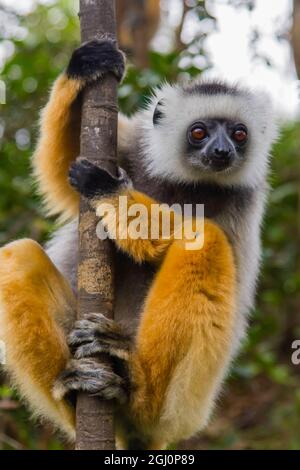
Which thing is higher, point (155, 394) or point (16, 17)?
point (16, 17)

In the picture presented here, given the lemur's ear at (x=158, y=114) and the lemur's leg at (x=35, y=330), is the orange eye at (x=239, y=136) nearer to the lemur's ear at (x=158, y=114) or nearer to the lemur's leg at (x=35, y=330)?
the lemur's ear at (x=158, y=114)

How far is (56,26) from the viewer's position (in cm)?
1403

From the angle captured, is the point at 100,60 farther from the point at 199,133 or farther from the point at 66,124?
the point at 199,133

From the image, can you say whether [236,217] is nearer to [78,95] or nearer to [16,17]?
[78,95]

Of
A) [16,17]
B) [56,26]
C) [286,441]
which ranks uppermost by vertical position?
[56,26]

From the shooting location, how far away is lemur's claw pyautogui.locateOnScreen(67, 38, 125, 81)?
17.6ft

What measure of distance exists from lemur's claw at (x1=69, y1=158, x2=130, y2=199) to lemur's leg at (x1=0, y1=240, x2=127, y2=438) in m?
0.69

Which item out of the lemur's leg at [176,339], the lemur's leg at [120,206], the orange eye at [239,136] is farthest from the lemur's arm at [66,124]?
the lemur's leg at [176,339]

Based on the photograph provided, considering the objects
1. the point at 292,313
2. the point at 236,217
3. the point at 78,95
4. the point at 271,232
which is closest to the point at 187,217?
the point at 236,217

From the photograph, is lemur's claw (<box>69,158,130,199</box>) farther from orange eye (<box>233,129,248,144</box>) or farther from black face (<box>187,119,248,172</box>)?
orange eye (<box>233,129,248,144</box>)

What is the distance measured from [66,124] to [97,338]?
200 cm

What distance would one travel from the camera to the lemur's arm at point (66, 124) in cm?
541

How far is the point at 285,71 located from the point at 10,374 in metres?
6.81

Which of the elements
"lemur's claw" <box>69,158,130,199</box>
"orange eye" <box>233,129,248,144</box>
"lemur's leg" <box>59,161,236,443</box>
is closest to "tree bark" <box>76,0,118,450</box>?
"lemur's claw" <box>69,158,130,199</box>
